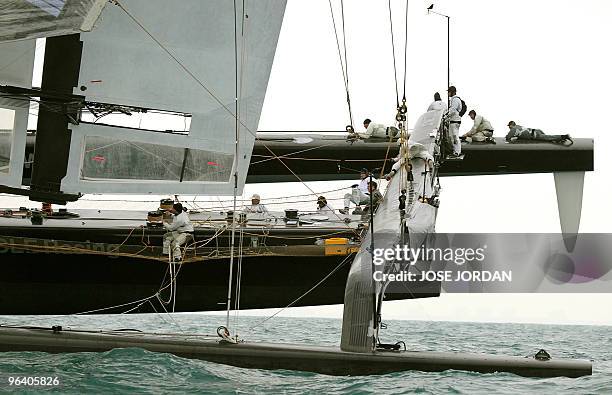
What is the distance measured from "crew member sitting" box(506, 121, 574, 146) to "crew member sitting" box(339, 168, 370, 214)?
2.53m

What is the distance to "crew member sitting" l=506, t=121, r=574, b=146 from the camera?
1250 cm

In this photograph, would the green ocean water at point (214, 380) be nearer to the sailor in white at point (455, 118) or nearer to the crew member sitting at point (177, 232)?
the crew member sitting at point (177, 232)

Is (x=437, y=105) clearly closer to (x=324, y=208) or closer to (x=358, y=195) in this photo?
(x=358, y=195)

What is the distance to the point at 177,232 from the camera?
374 inches

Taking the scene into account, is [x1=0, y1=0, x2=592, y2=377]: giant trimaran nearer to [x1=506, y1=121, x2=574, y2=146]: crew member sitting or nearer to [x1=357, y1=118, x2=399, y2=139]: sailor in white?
[x1=357, y1=118, x2=399, y2=139]: sailor in white

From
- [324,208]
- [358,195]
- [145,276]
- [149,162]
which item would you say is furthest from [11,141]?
[324,208]

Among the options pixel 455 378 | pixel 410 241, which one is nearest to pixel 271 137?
pixel 410 241

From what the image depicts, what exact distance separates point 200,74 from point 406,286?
9.22 feet

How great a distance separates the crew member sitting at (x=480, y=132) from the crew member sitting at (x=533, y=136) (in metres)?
0.28

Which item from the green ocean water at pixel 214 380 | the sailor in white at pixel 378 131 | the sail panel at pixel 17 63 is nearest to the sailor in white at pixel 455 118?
the sailor in white at pixel 378 131

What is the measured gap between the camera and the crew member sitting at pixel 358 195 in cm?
1005

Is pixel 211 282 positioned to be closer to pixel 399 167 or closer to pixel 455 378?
pixel 399 167

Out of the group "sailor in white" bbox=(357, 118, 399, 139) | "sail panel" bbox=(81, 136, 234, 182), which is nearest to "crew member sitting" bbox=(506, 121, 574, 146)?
"sailor in white" bbox=(357, 118, 399, 139)

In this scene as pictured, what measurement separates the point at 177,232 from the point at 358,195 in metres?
1.98
